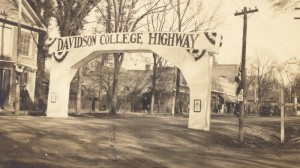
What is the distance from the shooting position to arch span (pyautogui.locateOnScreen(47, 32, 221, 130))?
2122 centimetres

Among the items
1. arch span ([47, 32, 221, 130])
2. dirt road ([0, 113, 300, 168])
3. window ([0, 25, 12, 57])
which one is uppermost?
window ([0, 25, 12, 57])

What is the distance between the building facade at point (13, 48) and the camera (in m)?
30.2

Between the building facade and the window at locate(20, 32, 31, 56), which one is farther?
the window at locate(20, 32, 31, 56)

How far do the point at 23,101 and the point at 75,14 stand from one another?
753cm

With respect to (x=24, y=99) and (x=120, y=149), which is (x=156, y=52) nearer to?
(x=120, y=149)

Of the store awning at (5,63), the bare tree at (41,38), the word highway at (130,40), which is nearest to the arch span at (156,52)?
the word highway at (130,40)

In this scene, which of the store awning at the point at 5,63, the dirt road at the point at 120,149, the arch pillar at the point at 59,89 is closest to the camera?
the dirt road at the point at 120,149

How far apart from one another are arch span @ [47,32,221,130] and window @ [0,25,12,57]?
6.47 metres

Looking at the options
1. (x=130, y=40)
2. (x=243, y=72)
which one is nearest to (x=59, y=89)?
(x=130, y=40)

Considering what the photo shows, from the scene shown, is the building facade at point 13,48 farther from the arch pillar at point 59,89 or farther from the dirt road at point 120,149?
the dirt road at point 120,149

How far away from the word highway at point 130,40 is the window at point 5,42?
6.91 meters

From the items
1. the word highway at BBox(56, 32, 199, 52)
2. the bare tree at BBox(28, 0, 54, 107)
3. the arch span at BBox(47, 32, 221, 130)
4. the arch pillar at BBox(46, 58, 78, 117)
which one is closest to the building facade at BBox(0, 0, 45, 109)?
the bare tree at BBox(28, 0, 54, 107)

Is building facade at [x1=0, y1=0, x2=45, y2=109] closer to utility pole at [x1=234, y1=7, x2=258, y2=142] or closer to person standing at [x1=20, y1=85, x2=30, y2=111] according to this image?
person standing at [x1=20, y1=85, x2=30, y2=111]

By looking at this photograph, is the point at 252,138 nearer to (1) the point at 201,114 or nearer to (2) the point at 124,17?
(1) the point at 201,114
